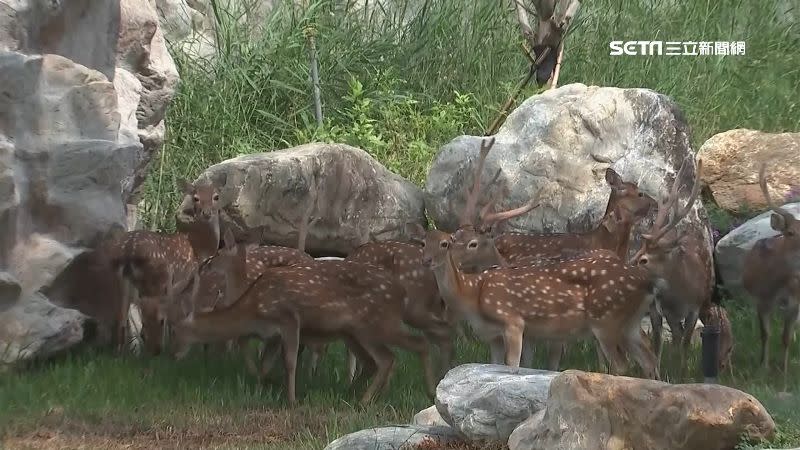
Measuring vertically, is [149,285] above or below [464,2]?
below

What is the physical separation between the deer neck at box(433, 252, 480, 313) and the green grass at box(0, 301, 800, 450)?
0.62 meters

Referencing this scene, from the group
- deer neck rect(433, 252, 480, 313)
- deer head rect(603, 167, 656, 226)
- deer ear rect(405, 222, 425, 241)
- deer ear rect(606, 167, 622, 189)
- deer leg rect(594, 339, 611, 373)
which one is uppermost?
deer ear rect(606, 167, 622, 189)

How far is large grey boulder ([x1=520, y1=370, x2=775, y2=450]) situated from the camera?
5.39 meters

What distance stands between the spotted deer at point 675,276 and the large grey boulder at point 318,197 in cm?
283

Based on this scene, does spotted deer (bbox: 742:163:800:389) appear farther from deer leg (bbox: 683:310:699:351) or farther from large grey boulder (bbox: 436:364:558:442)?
large grey boulder (bbox: 436:364:558:442)

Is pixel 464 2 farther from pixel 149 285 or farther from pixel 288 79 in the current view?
pixel 149 285

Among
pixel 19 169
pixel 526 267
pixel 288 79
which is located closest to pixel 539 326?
pixel 526 267

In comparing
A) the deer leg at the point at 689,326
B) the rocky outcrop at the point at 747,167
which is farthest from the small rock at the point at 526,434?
the rocky outcrop at the point at 747,167

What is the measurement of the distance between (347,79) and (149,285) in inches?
220

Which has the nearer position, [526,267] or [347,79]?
[526,267]

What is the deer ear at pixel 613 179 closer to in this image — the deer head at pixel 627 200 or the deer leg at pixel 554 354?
the deer head at pixel 627 200

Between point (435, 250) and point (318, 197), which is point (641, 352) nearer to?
point (435, 250)

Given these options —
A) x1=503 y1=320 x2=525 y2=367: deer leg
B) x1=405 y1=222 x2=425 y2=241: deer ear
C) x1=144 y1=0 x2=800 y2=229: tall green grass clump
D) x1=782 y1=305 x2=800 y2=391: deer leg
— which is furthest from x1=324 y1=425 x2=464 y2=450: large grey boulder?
x1=144 y1=0 x2=800 y2=229: tall green grass clump

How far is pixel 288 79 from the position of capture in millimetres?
14477
